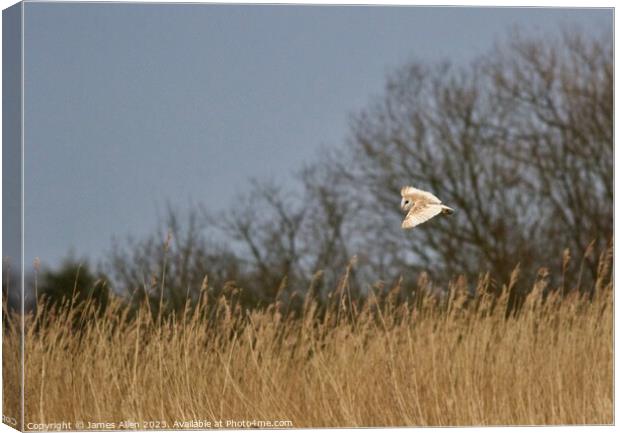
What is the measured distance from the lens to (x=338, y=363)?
9.25 metres

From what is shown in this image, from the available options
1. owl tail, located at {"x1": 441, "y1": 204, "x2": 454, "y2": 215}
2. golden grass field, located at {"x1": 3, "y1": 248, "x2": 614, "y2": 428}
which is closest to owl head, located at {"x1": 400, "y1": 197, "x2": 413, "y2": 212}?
owl tail, located at {"x1": 441, "y1": 204, "x2": 454, "y2": 215}

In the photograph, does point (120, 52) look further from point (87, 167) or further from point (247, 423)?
point (247, 423)

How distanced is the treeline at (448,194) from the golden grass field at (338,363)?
0.14 metres

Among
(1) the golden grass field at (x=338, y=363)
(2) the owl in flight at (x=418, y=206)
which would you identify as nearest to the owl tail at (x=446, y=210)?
(2) the owl in flight at (x=418, y=206)

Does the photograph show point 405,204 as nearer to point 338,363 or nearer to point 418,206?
point 418,206

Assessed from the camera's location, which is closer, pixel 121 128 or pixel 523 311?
pixel 121 128

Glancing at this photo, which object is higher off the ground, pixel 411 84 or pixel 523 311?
pixel 411 84

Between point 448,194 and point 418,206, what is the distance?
0.21 meters

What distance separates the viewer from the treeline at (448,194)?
9.21 metres

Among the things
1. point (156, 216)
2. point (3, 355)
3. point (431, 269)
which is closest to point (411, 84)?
point (431, 269)

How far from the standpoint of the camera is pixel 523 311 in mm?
9547

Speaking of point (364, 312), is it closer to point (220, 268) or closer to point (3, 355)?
point (220, 268)

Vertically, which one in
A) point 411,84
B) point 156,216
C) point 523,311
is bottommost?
point 523,311

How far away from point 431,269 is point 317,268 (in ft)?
2.51
